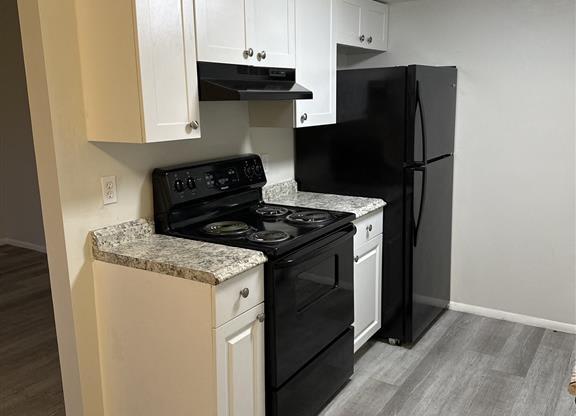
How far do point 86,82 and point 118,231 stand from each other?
62 centimetres

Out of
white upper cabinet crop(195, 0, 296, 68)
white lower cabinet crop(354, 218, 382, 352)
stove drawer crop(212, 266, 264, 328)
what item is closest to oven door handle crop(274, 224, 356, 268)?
stove drawer crop(212, 266, 264, 328)

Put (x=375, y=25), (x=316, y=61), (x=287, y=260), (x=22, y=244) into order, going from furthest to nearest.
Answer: (x=22, y=244) < (x=375, y=25) < (x=316, y=61) < (x=287, y=260)

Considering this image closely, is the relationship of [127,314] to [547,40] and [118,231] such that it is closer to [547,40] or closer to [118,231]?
[118,231]

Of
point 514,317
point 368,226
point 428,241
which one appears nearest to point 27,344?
point 368,226

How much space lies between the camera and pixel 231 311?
1.96m

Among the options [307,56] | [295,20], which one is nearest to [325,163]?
[307,56]

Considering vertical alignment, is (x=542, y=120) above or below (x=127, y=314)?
above

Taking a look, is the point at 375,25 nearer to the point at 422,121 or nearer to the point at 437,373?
the point at 422,121


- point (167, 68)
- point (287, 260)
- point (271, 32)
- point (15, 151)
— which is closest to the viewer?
point (167, 68)

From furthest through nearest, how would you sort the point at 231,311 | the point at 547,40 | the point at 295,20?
the point at 547,40, the point at 295,20, the point at 231,311

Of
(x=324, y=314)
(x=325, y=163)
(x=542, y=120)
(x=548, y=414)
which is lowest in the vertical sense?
(x=548, y=414)

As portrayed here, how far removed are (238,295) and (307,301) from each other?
1.57 ft

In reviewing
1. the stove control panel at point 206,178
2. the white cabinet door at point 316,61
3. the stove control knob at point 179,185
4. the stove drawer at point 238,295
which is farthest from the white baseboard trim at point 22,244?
the stove drawer at point 238,295

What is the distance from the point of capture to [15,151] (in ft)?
16.9
